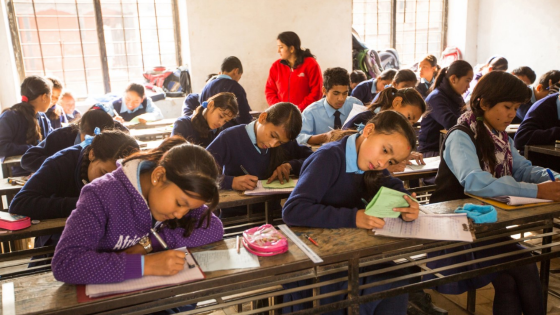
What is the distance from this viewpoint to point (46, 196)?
6.40 feet

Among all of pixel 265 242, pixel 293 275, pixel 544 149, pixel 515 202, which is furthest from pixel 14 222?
pixel 544 149

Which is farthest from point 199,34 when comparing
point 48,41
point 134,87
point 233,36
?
point 48,41

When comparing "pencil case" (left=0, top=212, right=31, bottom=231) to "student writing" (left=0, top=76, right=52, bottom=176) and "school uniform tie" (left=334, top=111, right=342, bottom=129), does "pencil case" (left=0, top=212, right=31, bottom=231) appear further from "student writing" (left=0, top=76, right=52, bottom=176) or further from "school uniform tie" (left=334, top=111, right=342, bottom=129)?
"school uniform tie" (left=334, top=111, right=342, bottom=129)

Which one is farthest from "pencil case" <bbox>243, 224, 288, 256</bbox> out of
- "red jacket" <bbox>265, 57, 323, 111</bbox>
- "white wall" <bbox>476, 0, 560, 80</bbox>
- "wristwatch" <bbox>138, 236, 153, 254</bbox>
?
"white wall" <bbox>476, 0, 560, 80</bbox>

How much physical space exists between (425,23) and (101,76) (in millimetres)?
5541

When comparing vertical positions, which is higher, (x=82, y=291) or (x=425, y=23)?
(x=425, y=23)

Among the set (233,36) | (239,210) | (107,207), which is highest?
→ (233,36)

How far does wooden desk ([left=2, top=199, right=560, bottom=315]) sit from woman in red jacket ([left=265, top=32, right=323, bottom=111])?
3.43m

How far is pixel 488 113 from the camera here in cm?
210

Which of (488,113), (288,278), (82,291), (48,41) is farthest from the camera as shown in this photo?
(48,41)

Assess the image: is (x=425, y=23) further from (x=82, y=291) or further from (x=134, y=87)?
(x=82, y=291)

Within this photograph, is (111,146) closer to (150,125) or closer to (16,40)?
Answer: (150,125)

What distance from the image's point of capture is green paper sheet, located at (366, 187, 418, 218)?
1.56 meters

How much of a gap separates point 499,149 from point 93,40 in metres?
5.45
